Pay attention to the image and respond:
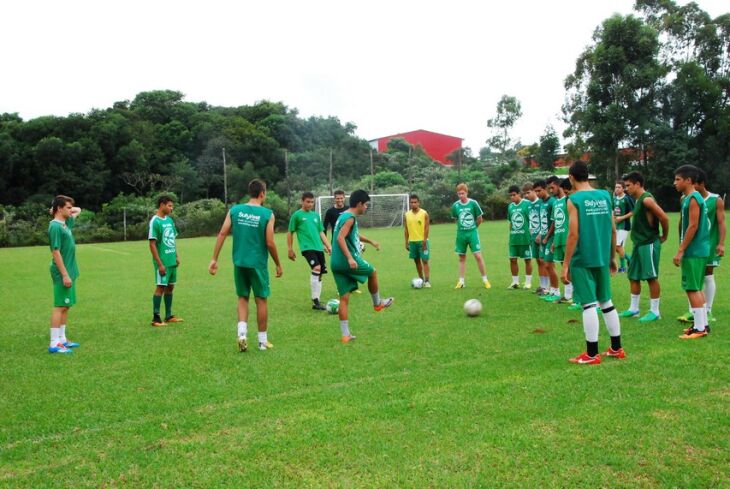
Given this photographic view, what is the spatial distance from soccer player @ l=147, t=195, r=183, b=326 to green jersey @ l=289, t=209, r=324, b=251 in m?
2.45

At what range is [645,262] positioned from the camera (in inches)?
329

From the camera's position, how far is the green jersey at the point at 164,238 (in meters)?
9.38

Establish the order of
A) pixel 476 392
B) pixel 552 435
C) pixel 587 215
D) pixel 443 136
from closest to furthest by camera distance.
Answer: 1. pixel 552 435
2. pixel 476 392
3. pixel 587 215
4. pixel 443 136

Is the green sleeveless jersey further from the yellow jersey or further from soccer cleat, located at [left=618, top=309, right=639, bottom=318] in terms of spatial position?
the yellow jersey

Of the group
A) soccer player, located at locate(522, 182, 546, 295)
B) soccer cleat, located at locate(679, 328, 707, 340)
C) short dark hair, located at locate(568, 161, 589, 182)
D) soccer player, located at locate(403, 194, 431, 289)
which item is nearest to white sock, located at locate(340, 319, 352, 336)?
short dark hair, located at locate(568, 161, 589, 182)

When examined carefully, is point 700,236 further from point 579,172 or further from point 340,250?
point 340,250

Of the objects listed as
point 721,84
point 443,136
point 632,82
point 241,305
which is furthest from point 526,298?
point 443,136

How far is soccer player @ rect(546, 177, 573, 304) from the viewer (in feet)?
32.9

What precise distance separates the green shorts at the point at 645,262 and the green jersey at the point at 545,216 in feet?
7.93

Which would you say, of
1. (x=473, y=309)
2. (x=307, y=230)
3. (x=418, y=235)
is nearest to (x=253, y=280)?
(x=473, y=309)

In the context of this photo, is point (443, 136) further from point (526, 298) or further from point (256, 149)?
point (526, 298)

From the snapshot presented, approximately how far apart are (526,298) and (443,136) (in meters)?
86.6

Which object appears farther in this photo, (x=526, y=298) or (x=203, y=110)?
(x=203, y=110)

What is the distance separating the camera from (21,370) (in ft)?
22.4
